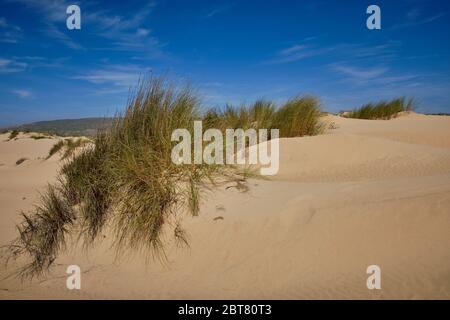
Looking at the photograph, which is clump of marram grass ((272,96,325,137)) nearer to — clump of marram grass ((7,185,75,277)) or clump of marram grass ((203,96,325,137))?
clump of marram grass ((203,96,325,137))

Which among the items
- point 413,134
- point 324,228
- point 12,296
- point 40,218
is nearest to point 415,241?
point 324,228

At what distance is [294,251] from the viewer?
2.80 metres

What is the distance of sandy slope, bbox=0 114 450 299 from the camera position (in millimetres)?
2467

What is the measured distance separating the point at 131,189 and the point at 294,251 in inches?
67.3

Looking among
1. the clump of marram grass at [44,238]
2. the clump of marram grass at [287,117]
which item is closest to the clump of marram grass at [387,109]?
the clump of marram grass at [287,117]

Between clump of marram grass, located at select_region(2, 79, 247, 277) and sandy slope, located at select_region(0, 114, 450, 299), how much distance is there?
166 millimetres

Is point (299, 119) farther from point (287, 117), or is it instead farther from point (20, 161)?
point (20, 161)

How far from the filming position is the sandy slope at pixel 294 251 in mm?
2467

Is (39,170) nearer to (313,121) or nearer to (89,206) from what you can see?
(89,206)

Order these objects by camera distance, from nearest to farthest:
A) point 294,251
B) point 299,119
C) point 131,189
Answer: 1. point 294,251
2. point 131,189
3. point 299,119

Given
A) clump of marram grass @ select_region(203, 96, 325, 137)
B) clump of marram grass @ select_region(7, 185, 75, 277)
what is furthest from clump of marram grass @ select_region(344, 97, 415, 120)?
clump of marram grass @ select_region(7, 185, 75, 277)

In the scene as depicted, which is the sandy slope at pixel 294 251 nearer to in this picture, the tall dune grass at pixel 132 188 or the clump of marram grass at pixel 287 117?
the tall dune grass at pixel 132 188

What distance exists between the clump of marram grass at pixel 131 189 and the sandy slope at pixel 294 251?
0.17 m

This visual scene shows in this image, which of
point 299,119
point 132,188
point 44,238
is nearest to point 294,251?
point 132,188
